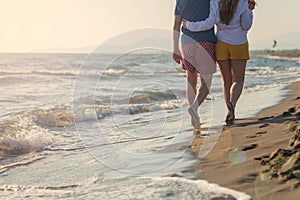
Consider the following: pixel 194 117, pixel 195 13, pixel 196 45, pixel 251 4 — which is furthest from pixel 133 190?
pixel 251 4

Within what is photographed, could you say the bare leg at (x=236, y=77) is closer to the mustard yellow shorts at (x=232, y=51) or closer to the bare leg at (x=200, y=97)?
the mustard yellow shorts at (x=232, y=51)

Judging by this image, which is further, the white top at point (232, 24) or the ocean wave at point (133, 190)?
the white top at point (232, 24)

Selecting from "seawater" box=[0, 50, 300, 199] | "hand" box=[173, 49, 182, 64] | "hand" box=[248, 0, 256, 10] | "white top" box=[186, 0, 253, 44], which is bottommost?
"seawater" box=[0, 50, 300, 199]

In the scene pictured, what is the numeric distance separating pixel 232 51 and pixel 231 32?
202mm

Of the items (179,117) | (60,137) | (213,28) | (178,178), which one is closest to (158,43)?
(213,28)

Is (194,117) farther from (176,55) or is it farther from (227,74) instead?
(176,55)

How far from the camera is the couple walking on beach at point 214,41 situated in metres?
4.76

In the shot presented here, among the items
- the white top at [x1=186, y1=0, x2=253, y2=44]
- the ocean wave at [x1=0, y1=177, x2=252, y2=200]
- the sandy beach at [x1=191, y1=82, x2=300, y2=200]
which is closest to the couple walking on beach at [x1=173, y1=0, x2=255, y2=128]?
the white top at [x1=186, y1=0, x2=253, y2=44]

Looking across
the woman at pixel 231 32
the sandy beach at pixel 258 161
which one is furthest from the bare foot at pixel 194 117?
the sandy beach at pixel 258 161

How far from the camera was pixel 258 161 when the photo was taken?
3080mm

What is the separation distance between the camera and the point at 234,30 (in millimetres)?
4801

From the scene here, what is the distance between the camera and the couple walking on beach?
15.6 ft

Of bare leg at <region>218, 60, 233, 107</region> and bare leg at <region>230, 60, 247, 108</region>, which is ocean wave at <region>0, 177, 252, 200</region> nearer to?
bare leg at <region>230, 60, 247, 108</region>

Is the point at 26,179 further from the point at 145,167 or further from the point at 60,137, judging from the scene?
the point at 60,137
